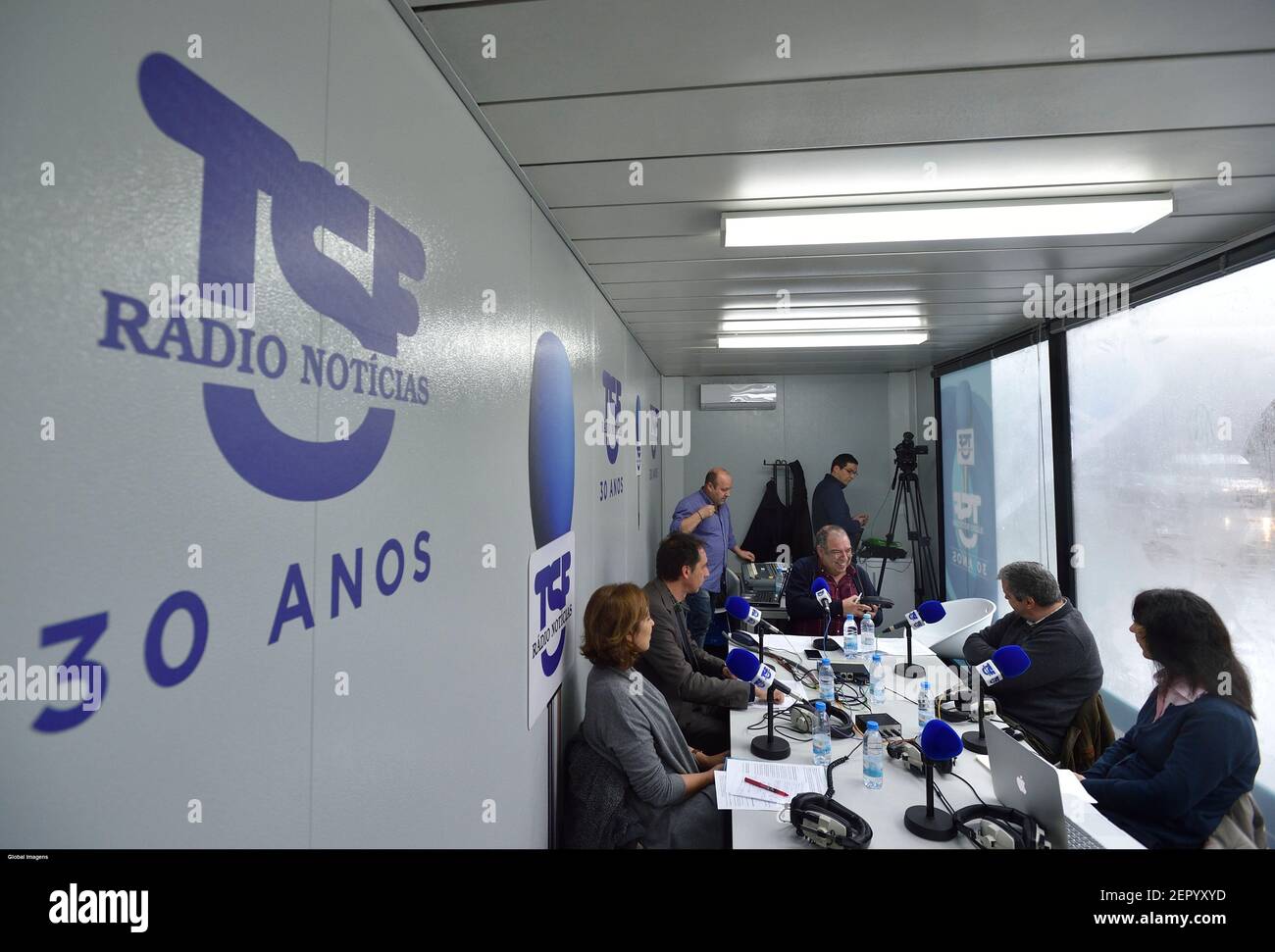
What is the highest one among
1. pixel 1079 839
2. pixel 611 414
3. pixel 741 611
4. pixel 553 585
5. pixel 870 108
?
→ pixel 870 108

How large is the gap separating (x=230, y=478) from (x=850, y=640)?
302 cm

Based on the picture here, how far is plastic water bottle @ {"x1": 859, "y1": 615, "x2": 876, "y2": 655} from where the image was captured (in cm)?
306

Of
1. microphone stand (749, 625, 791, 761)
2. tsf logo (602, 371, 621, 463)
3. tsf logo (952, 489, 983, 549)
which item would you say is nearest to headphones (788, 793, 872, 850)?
microphone stand (749, 625, 791, 761)

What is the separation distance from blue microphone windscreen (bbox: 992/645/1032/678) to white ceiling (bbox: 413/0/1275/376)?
152 cm

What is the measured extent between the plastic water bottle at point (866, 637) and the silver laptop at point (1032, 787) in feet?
4.33

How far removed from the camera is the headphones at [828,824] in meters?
1.47

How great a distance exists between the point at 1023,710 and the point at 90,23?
120 inches

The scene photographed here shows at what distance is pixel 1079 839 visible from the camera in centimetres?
154


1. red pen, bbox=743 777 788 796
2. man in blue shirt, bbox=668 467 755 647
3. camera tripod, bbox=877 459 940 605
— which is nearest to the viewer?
red pen, bbox=743 777 788 796

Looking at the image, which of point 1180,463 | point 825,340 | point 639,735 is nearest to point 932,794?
point 639,735

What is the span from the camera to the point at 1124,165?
5.34ft

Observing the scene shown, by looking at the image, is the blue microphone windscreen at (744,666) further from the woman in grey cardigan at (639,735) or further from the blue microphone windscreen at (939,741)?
the blue microphone windscreen at (939,741)

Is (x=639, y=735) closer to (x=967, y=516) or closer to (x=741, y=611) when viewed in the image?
(x=741, y=611)

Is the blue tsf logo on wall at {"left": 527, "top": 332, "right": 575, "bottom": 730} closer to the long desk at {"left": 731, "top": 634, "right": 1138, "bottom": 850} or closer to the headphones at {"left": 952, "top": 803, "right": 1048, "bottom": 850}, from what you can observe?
the long desk at {"left": 731, "top": 634, "right": 1138, "bottom": 850}
